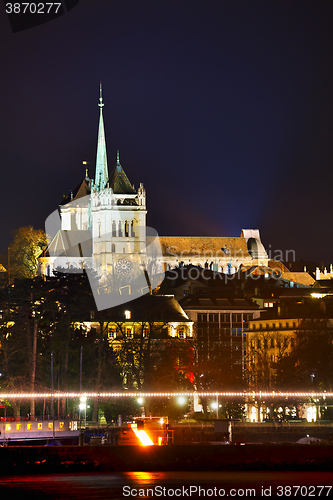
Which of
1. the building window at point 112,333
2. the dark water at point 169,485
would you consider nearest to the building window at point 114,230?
the building window at point 112,333

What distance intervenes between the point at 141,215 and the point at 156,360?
340 feet

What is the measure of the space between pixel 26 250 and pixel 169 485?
456 ft

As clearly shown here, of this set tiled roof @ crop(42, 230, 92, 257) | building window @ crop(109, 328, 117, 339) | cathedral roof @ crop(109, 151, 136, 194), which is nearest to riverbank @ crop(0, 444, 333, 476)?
building window @ crop(109, 328, 117, 339)

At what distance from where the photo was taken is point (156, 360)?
91.9 meters

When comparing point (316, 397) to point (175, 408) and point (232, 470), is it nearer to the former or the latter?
point (175, 408)

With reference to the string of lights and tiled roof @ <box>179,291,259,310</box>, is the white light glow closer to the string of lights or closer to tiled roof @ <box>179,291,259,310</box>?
the string of lights

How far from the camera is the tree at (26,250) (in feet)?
579

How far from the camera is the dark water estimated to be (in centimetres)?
3981

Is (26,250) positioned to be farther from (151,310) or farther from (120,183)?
(151,310)

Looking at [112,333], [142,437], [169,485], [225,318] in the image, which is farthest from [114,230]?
[169,485]

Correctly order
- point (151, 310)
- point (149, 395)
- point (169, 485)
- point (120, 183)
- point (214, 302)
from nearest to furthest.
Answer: point (169, 485)
point (149, 395)
point (151, 310)
point (214, 302)
point (120, 183)

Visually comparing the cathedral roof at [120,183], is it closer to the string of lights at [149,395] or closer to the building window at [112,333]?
the building window at [112,333]

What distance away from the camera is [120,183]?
198 meters

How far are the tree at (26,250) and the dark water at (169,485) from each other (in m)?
130
